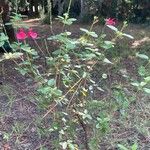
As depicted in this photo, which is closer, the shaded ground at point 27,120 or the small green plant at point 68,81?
the small green plant at point 68,81

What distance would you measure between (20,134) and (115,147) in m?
0.73

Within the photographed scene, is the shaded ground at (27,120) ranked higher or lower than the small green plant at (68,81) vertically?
lower

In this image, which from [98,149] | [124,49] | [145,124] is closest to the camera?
[98,149]

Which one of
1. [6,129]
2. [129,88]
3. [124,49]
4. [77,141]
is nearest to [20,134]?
[6,129]

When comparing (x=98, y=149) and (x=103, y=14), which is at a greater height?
(x=98, y=149)

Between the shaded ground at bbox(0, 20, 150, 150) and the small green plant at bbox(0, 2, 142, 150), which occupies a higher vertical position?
the small green plant at bbox(0, 2, 142, 150)

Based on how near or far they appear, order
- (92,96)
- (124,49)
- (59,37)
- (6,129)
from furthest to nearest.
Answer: (124,49)
(92,96)
(6,129)
(59,37)

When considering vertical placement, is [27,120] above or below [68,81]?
below

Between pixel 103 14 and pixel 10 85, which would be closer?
pixel 10 85

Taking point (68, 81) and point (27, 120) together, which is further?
point (27, 120)

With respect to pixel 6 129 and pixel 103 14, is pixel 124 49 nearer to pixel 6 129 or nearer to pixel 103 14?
pixel 6 129

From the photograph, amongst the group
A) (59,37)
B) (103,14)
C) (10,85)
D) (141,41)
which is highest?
(59,37)

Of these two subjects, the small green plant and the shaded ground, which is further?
the shaded ground

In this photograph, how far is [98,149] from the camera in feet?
9.73
